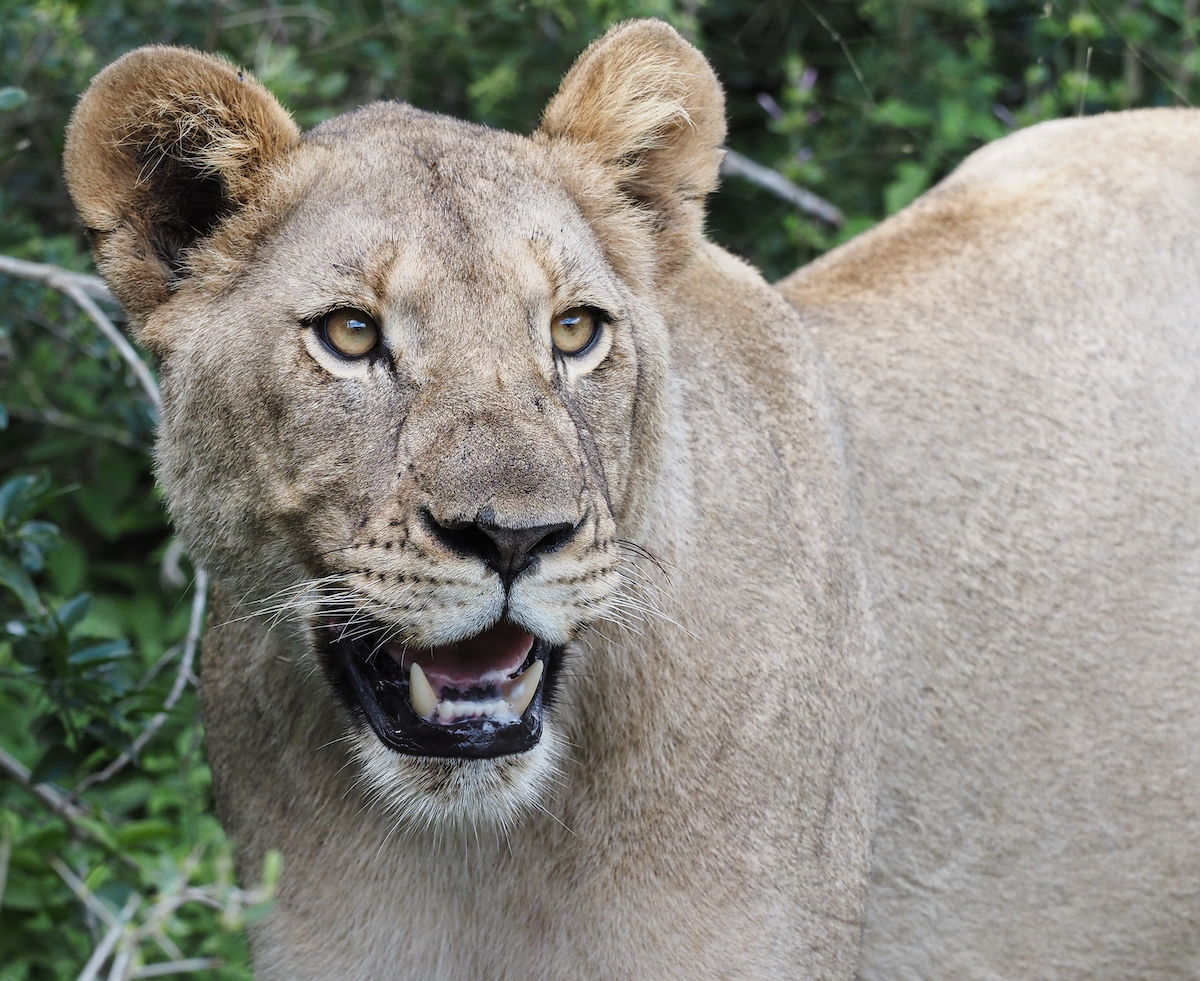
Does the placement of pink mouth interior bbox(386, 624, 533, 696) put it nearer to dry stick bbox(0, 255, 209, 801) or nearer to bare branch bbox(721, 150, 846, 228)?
dry stick bbox(0, 255, 209, 801)

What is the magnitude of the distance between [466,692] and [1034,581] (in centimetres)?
164

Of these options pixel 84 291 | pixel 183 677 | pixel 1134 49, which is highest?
pixel 1134 49

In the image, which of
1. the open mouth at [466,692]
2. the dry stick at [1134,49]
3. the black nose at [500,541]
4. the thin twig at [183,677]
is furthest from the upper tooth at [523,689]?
the dry stick at [1134,49]

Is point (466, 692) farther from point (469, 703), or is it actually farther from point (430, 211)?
point (430, 211)

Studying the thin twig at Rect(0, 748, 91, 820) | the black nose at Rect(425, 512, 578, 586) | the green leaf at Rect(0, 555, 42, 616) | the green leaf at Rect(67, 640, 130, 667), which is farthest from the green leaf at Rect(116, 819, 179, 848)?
the black nose at Rect(425, 512, 578, 586)

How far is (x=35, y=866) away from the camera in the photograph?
425cm

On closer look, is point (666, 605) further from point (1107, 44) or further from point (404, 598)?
point (1107, 44)

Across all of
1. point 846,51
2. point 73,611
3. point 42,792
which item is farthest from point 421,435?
point 846,51

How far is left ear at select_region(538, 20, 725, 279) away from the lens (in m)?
3.13

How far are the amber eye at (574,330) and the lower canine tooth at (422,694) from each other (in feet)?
2.07

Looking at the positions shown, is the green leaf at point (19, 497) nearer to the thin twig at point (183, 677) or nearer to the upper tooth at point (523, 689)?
the thin twig at point (183, 677)

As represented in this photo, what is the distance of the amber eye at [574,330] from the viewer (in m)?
2.81

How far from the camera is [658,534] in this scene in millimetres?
3037

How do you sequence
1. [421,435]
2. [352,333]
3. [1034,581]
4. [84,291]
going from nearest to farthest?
[421,435] < [352,333] < [1034,581] < [84,291]
